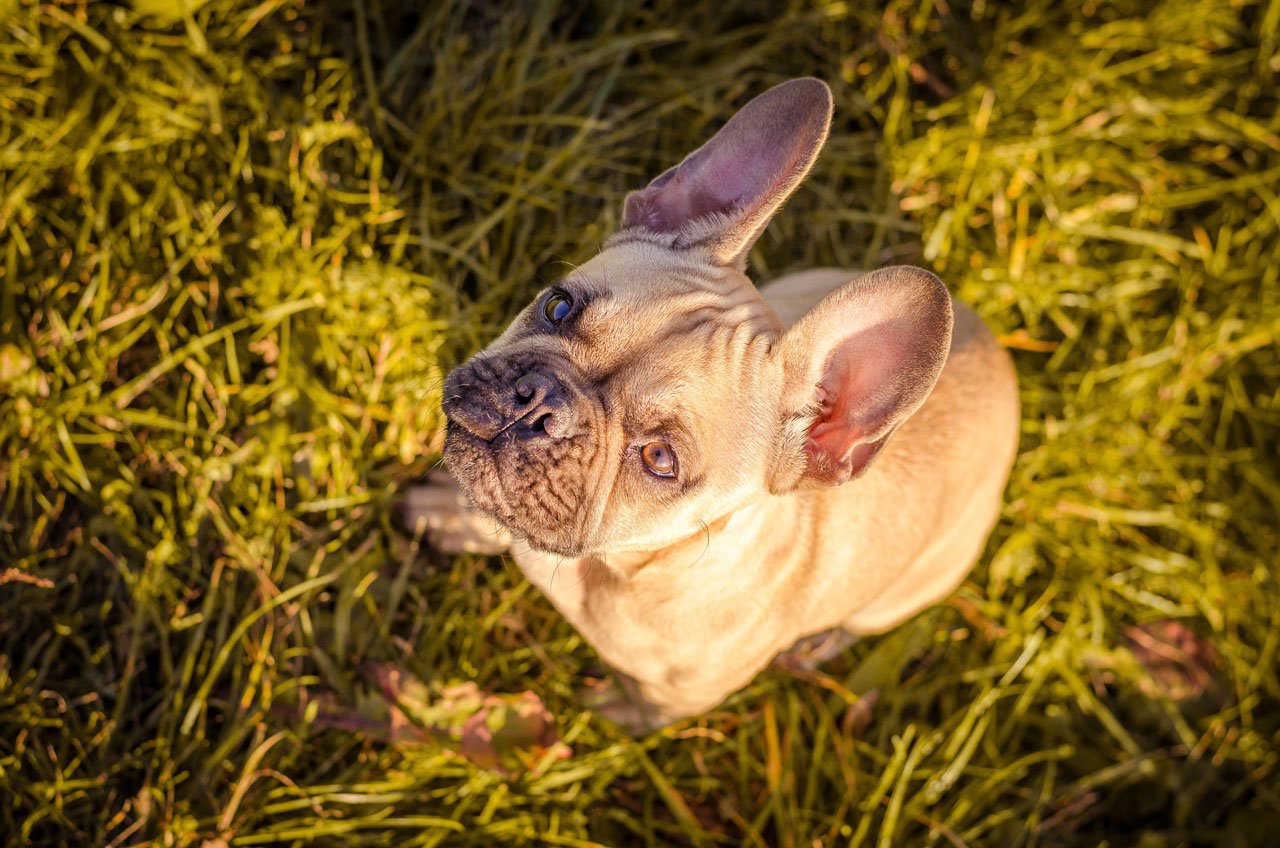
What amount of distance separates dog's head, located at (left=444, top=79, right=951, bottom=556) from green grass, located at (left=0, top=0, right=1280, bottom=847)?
5.38 ft

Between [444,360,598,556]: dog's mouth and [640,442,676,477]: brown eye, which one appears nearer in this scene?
[444,360,598,556]: dog's mouth

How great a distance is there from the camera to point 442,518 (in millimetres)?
4590

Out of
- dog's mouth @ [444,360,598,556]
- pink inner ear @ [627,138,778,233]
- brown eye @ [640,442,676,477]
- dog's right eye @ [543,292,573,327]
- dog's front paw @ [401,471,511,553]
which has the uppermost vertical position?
pink inner ear @ [627,138,778,233]

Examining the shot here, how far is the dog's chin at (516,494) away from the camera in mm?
2889

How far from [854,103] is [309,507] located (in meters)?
3.76

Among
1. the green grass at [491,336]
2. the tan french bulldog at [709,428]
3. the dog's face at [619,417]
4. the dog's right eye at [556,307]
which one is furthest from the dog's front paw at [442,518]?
the dog's right eye at [556,307]

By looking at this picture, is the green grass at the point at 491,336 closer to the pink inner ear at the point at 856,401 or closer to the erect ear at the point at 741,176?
the erect ear at the point at 741,176

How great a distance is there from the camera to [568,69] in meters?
4.97

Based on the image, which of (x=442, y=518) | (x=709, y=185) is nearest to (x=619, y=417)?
(x=709, y=185)

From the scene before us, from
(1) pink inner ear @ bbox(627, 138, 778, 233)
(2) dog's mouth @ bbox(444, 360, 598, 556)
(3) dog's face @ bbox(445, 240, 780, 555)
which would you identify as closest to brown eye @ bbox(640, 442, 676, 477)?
(3) dog's face @ bbox(445, 240, 780, 555)

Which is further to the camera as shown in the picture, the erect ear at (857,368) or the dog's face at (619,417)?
the dog's face at (619,417)

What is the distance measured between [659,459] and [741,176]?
1.03m

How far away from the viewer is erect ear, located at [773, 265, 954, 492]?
2.71 m

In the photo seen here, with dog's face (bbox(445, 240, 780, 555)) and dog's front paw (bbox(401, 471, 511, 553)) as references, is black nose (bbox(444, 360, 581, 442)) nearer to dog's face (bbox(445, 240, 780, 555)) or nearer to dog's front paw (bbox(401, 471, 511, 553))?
dog's face (bbox(445, 240, 780, 555))
